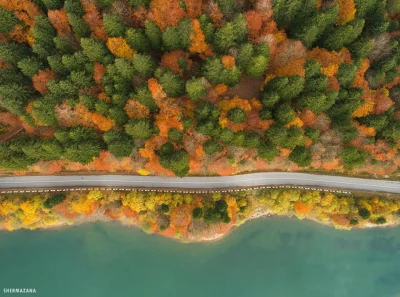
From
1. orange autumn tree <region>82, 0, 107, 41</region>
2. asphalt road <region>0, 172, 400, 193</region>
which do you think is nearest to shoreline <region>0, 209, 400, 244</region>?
asphalt road <region>0, 172, 400, 193</region>

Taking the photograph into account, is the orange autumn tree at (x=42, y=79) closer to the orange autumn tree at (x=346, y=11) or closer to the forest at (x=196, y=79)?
the forest at (x=196, y=79)

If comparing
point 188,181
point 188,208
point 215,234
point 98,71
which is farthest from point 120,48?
point 215,234

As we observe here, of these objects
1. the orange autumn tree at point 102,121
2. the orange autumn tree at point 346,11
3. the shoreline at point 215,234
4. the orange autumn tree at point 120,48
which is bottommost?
the shoreline at point 215,234

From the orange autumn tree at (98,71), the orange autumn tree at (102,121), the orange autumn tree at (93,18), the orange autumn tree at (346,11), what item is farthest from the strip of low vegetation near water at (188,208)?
the orange autumn tree at (346,11)

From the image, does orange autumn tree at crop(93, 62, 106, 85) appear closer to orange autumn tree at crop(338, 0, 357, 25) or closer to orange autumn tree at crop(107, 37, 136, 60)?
orange autumn tree at crop(107, 37, 136, 60)

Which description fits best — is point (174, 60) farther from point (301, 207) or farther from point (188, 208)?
point (301, 207)
